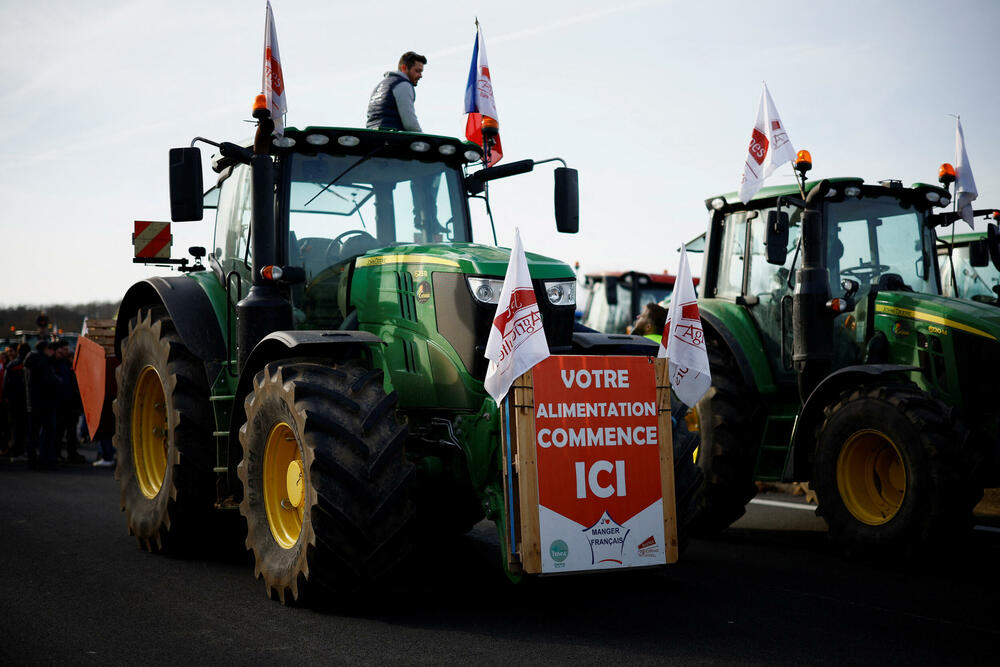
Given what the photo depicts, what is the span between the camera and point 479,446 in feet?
17.5

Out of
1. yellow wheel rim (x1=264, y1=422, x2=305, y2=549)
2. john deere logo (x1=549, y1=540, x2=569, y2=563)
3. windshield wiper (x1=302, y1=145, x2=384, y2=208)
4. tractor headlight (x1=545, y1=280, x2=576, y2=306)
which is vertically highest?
windshield wiper (x1=302, y1=145, x2=384, y2=208)

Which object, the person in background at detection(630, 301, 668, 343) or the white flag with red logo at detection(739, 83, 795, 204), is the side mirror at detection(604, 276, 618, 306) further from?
the white flag with red logo at detection(739, 83, 795, 204)

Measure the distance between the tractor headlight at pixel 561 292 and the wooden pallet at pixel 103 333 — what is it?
170 inches

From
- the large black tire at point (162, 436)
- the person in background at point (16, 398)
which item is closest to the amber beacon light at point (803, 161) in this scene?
the large black tire at point (162, 436)

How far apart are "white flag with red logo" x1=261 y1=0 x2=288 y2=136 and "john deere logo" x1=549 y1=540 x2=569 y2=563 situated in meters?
3.09

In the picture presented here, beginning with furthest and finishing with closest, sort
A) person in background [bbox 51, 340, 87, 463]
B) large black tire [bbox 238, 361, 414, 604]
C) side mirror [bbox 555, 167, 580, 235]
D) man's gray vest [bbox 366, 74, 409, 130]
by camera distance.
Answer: person in background [bbox 51, 340, 87, 463], man's gray vest [bbox 366, 74, 409, 130], side mirror [bbox 555, 167, 580, 235], large black tire [bbox 238, 361, 414, 604]

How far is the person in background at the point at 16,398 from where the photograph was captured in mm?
14945

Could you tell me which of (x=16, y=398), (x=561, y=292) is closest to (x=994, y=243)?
(x=561, y=292)

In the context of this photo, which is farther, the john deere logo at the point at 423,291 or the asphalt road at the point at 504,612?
the john deere logo at the point at 423,291

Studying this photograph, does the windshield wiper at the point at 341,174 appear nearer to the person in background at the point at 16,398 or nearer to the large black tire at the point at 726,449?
the large black tire at the point at 726,449

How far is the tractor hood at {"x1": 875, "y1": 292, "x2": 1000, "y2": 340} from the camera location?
6750mm

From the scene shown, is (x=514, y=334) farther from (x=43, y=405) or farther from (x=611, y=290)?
(x=611, y=290)

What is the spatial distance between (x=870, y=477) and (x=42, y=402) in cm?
1131

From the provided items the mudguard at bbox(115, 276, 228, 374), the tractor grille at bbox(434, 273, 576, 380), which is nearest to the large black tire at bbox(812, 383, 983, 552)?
the tractor grille at bbox(434, 273, 576, 380)
